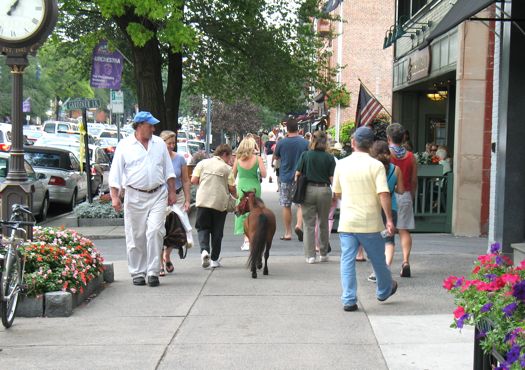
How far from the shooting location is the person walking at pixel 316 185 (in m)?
11.0

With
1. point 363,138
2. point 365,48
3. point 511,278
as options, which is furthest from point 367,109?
point 365,48

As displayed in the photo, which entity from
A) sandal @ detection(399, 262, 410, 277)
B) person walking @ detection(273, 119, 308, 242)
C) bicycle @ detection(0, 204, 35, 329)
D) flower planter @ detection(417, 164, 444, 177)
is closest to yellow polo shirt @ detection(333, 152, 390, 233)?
sandal @ detection(399, 262, 410, 277)

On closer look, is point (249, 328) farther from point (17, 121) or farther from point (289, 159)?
point (289, 159)

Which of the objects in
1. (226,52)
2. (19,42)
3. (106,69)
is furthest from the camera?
(226,52)

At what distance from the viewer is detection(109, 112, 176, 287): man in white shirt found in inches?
366

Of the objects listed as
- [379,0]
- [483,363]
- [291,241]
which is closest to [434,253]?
[291,241]

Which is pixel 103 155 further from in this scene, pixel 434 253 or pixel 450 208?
pixel 434 253

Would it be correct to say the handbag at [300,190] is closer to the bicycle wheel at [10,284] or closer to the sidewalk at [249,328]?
the sidewalk at [249,328]

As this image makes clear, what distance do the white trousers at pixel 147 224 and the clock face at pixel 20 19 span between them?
2004 mm

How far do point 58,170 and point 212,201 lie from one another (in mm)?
10893

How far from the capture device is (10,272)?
23.1ft

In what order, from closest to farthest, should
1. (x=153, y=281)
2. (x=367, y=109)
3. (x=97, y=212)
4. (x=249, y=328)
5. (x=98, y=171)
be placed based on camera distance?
(x=249, y=328), (x=153, y=281), (x=97, y=212), (x=367, y=109), (x=98, y=171)

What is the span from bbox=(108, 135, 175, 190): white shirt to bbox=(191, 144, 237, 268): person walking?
4.29ft

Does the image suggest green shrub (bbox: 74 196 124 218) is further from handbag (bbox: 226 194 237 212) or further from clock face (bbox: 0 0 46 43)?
Result: clock face (bbox: 0 0 46 43)
